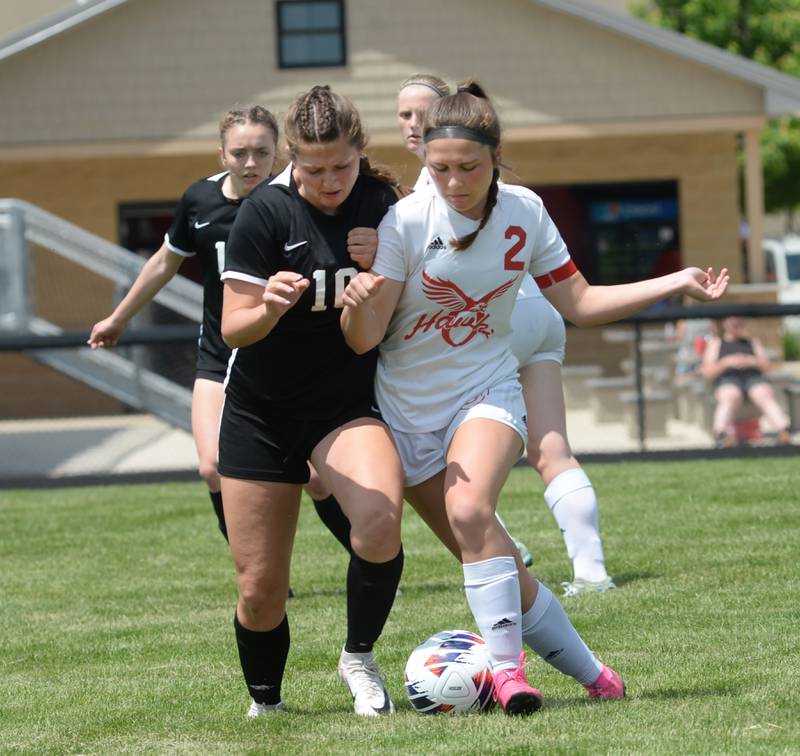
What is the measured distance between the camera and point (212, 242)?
7.00m

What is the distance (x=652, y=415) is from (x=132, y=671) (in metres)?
8.82

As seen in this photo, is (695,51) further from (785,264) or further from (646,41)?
(785,264)

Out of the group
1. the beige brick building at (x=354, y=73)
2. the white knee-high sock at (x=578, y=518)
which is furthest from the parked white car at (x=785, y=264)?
the white knee-high sock at (x=578, y=518)

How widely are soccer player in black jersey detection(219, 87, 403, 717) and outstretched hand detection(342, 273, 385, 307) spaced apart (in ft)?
0.49

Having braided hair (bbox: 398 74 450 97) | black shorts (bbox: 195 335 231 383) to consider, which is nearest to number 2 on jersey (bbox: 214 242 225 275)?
black shorts (bbox: 195 335 231 383)

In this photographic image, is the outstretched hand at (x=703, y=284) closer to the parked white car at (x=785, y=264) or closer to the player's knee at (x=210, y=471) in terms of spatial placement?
the player's knee at (x=210, y=471)

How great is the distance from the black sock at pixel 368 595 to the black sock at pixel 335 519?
1822 mm

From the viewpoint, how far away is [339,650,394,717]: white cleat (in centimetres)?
499

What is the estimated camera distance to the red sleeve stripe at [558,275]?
5121 millimetres

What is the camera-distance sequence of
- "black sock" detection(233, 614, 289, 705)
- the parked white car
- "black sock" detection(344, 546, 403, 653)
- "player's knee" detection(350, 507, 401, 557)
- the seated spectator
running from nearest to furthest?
"player's knee" detection(350, 507, 401, 557) < "black sock" detection(344, 546, 403, 653) < "black sock" detection(233, 614, 289, 705) < the seated spectator < the parked white car

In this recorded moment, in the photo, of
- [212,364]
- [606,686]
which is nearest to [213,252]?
[212,364]

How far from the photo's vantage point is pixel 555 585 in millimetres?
7520

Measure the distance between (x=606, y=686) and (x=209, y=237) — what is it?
299 cm

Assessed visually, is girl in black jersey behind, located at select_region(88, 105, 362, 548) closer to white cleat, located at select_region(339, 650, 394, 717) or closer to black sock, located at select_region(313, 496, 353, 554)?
black sock, located at select_region(313, 496, 353, 554)
